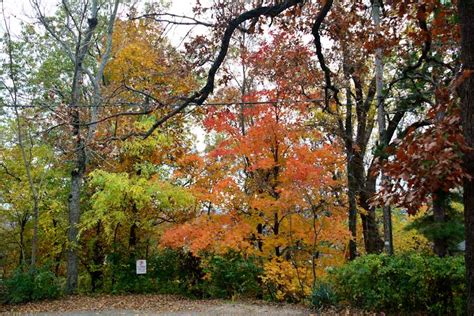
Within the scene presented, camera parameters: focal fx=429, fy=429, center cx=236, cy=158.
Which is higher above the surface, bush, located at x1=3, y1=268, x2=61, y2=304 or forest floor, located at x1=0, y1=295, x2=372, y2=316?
bush, located at x1=3, y1=268, x2=61, y2=304

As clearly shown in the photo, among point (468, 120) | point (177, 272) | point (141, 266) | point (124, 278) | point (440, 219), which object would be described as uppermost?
point (468, 120)

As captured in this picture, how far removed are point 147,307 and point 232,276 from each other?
261 centimetres

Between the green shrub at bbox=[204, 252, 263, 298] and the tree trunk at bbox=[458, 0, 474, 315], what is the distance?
8.92 metres

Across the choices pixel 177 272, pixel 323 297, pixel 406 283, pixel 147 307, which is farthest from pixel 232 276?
pixel 406 283

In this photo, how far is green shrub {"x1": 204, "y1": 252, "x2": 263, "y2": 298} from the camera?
40.8ft

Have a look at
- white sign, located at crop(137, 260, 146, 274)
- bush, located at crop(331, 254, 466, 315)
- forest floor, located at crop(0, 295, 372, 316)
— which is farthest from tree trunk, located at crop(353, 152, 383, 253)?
white sign, located at crop(137, 260, 146, 274)

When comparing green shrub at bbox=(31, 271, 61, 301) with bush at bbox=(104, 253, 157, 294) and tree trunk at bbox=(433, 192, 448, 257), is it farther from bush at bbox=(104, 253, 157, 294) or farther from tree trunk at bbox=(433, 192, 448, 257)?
tree trunk at bbox=(433, 192, 448, 257)

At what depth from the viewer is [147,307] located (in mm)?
11242

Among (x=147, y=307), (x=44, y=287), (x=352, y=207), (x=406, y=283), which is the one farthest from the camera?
(x=352, y=207)

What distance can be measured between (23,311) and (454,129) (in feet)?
36.2

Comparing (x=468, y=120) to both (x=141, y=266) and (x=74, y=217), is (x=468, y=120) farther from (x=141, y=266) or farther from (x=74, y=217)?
(x=74, y=217)

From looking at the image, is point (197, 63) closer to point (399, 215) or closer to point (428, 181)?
point (428, 181)

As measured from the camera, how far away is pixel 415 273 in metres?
7.60

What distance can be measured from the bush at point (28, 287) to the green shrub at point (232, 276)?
4599mm
